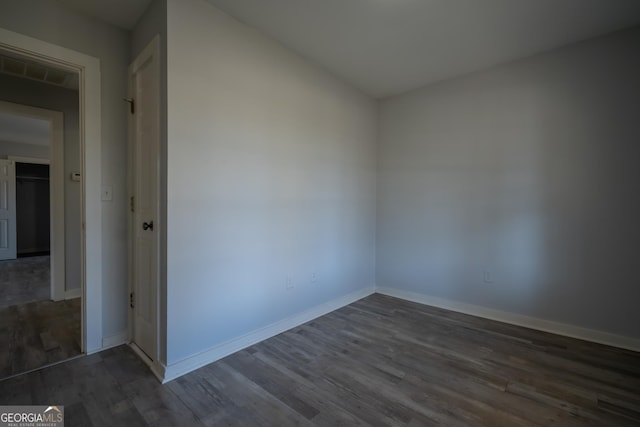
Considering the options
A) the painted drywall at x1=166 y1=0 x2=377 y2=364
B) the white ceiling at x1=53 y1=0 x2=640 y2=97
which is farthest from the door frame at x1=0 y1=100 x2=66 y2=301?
the painted drywall at x1=166 y1=0 x2=377 y2=364

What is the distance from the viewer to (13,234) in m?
5.82

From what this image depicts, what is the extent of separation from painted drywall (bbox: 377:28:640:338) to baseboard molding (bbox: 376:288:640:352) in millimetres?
52

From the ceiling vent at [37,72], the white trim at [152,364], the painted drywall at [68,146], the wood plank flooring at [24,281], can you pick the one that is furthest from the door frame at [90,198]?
the wood plank flooring at [24,281]

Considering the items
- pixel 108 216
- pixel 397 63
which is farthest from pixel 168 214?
pixel 397 63

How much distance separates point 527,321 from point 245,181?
305 cm

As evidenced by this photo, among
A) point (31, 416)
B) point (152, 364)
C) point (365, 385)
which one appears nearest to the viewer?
point (31, 416)

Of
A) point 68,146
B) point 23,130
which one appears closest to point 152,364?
point 68,146

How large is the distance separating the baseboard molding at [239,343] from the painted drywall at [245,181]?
0.16ft

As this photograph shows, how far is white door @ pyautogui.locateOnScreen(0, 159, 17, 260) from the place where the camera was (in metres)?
5.62

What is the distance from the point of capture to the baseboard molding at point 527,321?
95.0 inches

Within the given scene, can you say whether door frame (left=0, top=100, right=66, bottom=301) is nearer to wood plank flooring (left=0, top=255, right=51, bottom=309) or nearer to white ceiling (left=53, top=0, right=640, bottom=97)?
wood plank flooring (left=0, top=255, right=51, bottom=309)

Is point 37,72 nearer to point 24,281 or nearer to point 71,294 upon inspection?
point 71,294

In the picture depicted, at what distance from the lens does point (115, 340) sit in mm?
2326

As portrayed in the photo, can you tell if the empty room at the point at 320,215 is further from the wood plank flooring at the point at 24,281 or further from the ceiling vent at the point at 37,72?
the wood plank flooring at the point at 24,281
